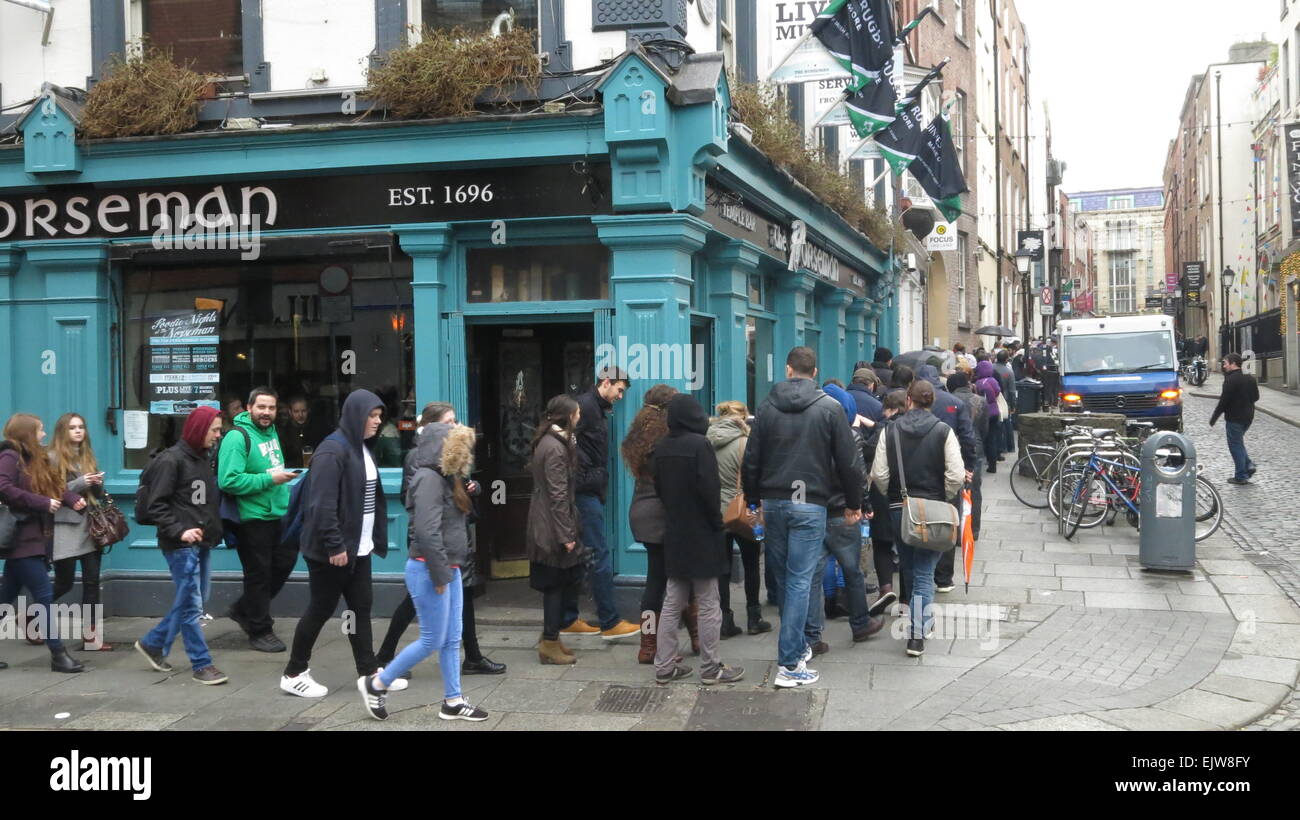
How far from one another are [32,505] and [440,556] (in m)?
3.28

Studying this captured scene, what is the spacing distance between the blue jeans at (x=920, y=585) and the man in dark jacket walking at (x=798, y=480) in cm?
88

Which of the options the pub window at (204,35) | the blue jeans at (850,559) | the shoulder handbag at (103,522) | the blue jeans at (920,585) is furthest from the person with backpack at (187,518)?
the blue jeans at (920,585)

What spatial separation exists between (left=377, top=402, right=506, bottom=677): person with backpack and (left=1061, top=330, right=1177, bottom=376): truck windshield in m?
16.4

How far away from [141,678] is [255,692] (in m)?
0.98

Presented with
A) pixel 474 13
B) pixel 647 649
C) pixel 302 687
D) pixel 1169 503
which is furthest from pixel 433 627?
pixel 1169 503

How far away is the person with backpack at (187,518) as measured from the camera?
23.6 feet

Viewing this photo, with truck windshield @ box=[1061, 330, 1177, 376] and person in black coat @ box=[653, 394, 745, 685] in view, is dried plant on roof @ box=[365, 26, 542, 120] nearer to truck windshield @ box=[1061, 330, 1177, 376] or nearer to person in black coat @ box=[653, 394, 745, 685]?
person in black coat @ box=[653, 394, 745, 685]

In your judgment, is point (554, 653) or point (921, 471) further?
point (921, 471)

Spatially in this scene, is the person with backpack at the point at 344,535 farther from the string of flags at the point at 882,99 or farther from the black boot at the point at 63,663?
the string of flags at the point at 882,99

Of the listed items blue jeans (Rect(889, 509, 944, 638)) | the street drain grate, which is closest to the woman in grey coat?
the street drain grate

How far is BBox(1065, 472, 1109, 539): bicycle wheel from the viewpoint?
471 inches

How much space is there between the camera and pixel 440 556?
20.1ft

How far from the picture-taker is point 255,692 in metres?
7.06

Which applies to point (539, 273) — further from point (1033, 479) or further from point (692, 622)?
point (1033, 479)
